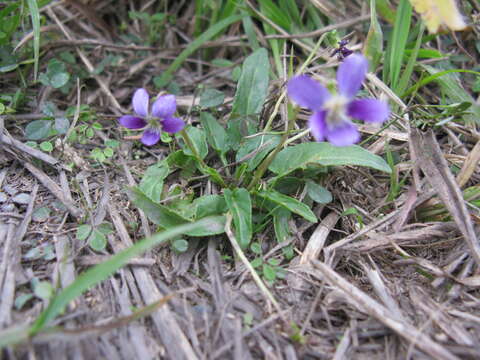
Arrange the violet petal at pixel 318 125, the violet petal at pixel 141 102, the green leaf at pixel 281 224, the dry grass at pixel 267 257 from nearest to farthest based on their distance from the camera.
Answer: the violet petal at pixel 318 125, the dry grass at pixel 267 257, the violet petal at pixel 141 102, the green leaf at pixel 281 224

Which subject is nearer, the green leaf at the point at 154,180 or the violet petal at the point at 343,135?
the violet petal at the point at 343,135

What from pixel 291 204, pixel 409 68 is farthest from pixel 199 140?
pixel 409 68

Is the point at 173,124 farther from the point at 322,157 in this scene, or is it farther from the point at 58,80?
the point at 58,80

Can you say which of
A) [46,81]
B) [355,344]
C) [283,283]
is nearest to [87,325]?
[283,283]

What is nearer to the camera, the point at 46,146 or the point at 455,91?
the point at 46,146

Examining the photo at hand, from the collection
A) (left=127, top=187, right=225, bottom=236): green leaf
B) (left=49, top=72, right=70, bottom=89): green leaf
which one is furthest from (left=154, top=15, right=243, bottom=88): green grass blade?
(left=127, top=187, right=225, bottom=236): green leaf

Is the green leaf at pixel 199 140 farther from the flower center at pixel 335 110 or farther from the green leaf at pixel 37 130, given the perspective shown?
the flower center at pixel 335 110

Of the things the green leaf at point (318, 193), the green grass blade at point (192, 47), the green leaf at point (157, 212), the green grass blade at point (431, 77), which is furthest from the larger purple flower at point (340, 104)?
the green grass blade at point (192, 47)

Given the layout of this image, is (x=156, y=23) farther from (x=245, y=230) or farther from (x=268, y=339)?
(x=268, y=339)
